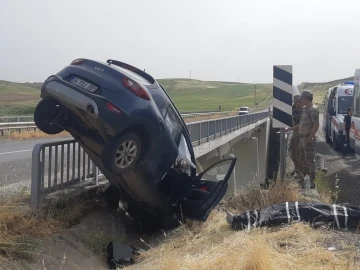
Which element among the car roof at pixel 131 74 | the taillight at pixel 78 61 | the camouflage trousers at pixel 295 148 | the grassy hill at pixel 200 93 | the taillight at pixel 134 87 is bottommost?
the grassy hill at pixel 200 93

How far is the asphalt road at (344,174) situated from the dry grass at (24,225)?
6758 millimetres

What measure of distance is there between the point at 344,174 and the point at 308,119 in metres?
6.02

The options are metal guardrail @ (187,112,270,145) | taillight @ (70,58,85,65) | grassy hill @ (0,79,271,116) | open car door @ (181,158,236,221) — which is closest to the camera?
taillight @ (70,58,85,65)

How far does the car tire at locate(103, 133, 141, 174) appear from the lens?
5.55m

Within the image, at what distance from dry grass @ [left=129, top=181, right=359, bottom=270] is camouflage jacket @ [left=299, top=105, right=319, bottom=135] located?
3.80 meters

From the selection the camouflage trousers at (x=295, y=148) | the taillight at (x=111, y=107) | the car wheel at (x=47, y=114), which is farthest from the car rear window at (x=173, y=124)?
the camouflage trousers at (x=295, y=148)

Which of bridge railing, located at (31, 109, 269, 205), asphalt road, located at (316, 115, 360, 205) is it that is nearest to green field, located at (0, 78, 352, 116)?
asphalt road, located at (316, 115, 360, 205)

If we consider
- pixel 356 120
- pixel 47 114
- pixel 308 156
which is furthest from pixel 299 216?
pixel 356 120

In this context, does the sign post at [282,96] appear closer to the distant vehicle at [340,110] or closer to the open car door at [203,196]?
the open car door at [203,196]

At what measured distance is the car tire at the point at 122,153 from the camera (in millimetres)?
5547

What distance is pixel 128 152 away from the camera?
580 centimetres

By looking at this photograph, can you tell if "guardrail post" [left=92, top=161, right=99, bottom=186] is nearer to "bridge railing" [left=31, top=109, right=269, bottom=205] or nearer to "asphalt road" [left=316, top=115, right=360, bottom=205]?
"bridge railing" [left=31, top=109, right=269, bottom=205]

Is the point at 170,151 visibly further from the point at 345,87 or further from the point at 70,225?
the point at 345,87

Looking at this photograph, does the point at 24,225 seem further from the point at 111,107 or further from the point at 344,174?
the point at 344,174
